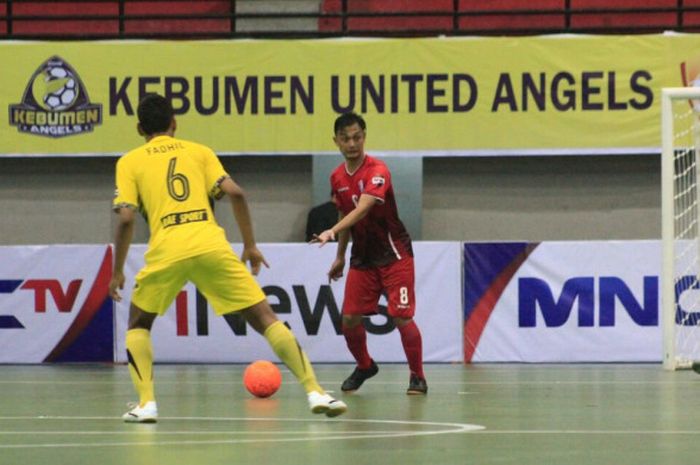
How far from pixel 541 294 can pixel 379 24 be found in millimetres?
5309

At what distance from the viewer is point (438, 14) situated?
774 inches

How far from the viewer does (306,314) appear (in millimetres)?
16578

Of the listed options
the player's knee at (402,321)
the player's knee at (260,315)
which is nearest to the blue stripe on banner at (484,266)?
the player's knee at (402,321)

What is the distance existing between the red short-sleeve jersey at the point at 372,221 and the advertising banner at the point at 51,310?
5603mm

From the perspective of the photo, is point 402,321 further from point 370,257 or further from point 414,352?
point 370,257

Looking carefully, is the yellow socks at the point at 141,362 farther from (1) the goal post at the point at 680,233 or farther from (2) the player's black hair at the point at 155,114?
(1) the goal post at the point at 680,233

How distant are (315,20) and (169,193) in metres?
11.5

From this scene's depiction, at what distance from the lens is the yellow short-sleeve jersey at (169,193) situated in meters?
8.81

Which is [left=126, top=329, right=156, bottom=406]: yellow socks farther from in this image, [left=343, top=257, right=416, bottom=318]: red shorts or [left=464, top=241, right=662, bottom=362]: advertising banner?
[left=464, top=241, right=662, bottom=362]: advertising banner

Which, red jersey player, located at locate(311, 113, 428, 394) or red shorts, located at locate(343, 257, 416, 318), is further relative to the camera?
red shorts, located at locate(343, 257, 416, 318)

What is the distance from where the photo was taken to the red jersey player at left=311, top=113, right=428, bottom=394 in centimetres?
1153

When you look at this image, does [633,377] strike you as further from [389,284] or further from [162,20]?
[162,20]

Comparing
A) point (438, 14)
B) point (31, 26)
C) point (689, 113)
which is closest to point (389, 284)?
point (689, 113)

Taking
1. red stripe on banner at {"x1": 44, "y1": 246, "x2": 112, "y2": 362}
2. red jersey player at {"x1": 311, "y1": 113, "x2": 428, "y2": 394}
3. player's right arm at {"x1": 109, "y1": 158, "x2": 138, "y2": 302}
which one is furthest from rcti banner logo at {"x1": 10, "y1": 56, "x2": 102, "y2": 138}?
player's right arm at {"x1": 109, "y1": 158, "x2": 138, "y2": 302}
